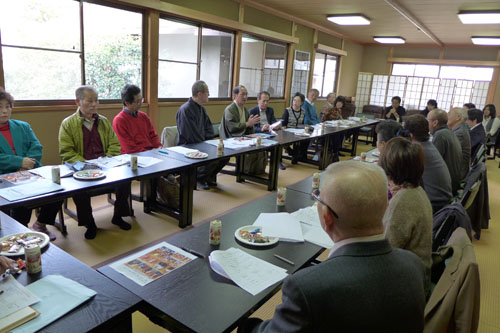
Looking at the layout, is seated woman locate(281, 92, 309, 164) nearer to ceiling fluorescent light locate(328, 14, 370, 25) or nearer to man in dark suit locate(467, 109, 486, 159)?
ceiling fluorescent light locate(328, 14, 370, 25)

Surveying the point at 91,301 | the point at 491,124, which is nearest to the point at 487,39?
the point at 491,124

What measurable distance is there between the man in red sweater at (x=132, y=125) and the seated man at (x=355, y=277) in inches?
112

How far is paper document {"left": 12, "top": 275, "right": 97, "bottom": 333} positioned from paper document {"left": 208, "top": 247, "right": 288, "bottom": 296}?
468 millimetres

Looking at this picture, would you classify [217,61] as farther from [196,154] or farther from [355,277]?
[355,277]

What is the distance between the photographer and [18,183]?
209cm

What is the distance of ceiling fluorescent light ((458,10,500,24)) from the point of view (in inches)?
208

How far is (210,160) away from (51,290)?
2058 mm

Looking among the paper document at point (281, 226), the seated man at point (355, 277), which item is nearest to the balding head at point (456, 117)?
the paper document at point (281, 226)

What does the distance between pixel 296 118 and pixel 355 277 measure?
513cm

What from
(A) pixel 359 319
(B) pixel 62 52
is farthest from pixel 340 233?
(B) pixel 62 52

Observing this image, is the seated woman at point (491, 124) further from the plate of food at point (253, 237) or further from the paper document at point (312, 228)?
the plate of food at point (253, 237)

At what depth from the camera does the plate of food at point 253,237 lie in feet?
5.15

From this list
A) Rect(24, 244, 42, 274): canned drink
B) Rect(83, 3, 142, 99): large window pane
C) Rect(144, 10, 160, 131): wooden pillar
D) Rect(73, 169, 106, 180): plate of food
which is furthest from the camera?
Rect(144, 10, 160, 131): wooden pillar

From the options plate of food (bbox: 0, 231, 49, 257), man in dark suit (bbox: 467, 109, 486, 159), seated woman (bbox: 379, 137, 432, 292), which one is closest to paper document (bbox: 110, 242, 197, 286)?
plate of food (bbox: 0, 231, 49, 257)
